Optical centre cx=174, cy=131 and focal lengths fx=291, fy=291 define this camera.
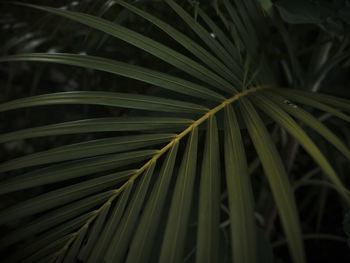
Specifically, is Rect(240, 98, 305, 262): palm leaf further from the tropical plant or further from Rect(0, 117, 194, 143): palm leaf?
Rect(0, 117, 194, 143): palm leaf

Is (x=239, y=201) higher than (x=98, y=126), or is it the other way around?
(x=98, y=126)

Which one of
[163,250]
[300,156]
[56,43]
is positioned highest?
[56,43]

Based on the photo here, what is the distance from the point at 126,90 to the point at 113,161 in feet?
1.50

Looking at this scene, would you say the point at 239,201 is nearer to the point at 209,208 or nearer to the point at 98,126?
the point at 209,208

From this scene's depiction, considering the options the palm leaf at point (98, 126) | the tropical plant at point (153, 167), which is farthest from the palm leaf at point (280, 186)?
the palm leaf at point (98, 126)

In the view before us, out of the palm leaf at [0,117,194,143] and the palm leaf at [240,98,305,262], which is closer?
the palm leaf at [240,98,305,262]

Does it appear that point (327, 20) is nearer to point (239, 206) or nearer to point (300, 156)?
point (239, 206)

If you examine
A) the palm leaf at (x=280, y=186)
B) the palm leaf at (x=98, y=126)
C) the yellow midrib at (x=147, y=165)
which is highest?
the palm leaf at (x=98, y=126)

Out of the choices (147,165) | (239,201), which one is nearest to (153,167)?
(147,165)

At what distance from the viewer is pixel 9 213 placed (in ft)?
1.16

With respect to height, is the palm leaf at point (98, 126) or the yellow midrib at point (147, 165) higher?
the palm leaf at point (98, 126)

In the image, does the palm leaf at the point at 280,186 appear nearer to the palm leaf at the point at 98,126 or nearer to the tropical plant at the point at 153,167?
the tropical plant at the point at 153,167

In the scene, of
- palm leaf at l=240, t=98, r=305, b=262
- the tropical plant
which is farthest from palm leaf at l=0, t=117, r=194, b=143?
palm leaf at l=240, t=98, r=305, b=262

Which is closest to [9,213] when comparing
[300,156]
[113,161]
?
[113,161]
